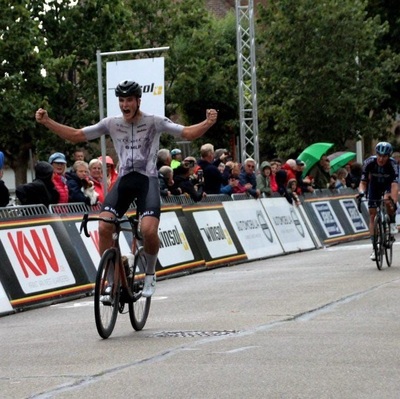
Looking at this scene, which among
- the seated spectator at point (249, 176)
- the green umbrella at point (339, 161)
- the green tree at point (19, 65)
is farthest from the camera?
the green tree at point (19, 65)

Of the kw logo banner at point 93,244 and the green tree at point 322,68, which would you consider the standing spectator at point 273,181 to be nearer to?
the kw logo banner at point 93,244

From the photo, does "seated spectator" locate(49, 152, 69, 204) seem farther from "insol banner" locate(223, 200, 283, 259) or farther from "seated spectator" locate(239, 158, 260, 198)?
"seated spectator" locate(239, 158, 260, 198)

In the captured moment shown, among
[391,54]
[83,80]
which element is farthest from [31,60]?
[391,54]

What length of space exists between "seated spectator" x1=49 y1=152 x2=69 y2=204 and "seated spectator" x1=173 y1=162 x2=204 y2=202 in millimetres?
3540

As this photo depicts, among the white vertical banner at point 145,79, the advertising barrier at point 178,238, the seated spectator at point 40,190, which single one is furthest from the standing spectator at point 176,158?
the seated spectator at point 40,190

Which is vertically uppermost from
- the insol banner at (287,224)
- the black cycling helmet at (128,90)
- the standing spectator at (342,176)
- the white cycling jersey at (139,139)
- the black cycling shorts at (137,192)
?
the black cycling helmet at (128,90)

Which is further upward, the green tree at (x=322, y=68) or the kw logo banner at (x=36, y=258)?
the green tree at (x=322, y=68)

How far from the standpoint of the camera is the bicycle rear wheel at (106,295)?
37.4 feet

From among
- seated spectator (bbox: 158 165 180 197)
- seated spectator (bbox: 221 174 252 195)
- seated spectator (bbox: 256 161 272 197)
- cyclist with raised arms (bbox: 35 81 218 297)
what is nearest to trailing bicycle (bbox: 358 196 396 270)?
seated spectator (bbox: 158 165 180 197)

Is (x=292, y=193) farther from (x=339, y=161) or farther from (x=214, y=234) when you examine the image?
(x=339, y=161)

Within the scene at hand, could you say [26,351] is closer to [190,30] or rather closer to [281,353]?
[281,353]

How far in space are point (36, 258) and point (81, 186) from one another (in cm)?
321

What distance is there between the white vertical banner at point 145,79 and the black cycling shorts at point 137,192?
34.6 ft

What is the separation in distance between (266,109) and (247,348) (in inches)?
1514
